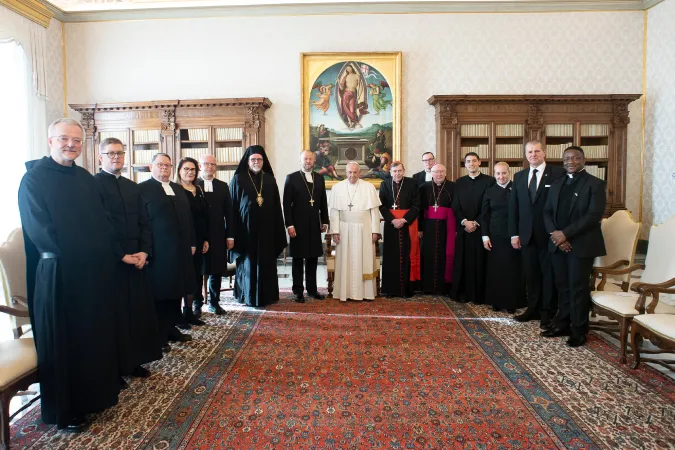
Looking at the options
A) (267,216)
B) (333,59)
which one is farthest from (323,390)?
(333,59)

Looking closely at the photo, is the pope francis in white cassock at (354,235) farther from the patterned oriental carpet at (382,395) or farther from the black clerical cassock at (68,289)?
the black clerical cassock at (68,289)

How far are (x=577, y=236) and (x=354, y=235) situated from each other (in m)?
2.64

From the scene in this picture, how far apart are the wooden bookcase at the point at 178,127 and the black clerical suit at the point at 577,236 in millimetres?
5383

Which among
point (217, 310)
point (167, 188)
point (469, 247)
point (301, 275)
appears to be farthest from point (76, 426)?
point (469, 247)

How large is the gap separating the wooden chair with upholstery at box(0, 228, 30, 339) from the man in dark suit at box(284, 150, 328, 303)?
296 centimetres

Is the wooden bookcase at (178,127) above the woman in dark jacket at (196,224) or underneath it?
above

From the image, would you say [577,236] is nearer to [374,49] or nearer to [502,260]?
[502,260]

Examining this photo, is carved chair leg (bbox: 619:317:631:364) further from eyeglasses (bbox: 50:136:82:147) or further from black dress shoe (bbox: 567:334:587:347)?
eyeglasses (bbox: 50:136:82:147)

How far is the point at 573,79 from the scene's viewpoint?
7.92 metres

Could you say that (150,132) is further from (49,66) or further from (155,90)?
(49,66)

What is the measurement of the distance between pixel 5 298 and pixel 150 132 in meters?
5.63

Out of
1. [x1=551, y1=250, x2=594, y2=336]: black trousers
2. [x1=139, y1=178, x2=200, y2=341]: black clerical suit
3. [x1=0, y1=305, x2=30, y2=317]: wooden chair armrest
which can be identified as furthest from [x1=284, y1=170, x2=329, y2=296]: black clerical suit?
[x1=0, y1=305, x2=30, y2=317]: wooden chair armrest

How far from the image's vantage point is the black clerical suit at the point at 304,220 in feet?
18.2

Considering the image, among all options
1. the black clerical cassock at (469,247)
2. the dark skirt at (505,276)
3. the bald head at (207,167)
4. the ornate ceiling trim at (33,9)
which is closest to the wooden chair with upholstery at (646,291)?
the dark skirt at (505,276)
